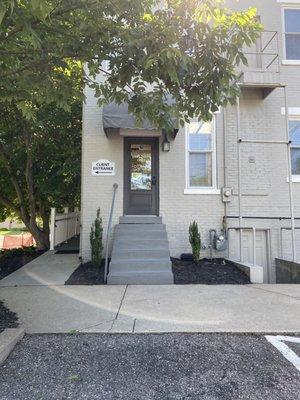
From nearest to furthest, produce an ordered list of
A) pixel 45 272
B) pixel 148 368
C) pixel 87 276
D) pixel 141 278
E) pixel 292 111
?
1. pixel 148 368
2. pixel 141 278
3. pixel 87 276
4. pixel 45 272
5. pixel 292 111

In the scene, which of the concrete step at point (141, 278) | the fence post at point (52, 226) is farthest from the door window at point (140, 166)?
the fence post at point (52, 226)

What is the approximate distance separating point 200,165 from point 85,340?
5969 millimetres

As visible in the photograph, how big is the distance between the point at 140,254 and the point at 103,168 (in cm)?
260

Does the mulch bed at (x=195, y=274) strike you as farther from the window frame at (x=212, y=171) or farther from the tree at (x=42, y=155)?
the tree at (x=42, y=155)

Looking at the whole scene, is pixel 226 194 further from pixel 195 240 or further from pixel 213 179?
pixel 195 240

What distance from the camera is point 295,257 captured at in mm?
8688

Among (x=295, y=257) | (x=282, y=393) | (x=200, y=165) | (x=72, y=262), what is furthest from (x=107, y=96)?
(x=295, y=257)

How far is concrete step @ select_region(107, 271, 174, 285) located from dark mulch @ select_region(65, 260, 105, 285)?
290 millimetres

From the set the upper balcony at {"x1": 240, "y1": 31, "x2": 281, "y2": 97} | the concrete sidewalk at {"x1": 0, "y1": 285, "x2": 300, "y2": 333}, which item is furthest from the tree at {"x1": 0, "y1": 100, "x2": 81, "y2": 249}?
the concrete sidewalk at {"x1": 0, "y1": 285, "x2": 300, "y2": 333}

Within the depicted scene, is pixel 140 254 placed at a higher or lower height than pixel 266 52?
lower

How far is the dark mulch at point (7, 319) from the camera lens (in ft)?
14.2

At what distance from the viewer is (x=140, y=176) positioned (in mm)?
9016

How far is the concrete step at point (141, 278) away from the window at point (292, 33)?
6.85 m

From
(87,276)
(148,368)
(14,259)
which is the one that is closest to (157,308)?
(148,368)
